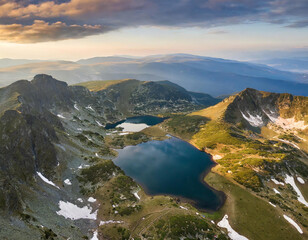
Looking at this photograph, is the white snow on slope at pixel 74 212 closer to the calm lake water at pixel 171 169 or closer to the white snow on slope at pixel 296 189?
the calm lake water at pixel 171 169

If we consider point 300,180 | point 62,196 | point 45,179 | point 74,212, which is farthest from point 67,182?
point 300,180

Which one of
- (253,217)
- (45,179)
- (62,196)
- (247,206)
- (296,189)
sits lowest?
(296,189)

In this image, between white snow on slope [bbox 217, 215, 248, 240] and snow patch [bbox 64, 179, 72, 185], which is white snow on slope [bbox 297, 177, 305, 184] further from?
snow patch [bbox 64, 179, 72, 185]

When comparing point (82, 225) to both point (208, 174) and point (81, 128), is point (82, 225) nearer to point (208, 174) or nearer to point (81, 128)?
point (208, 174)

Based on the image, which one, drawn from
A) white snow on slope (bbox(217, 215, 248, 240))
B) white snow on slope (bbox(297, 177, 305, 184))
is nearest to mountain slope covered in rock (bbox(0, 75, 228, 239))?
white snow on slope (bbox(217, 215, 248, 240))

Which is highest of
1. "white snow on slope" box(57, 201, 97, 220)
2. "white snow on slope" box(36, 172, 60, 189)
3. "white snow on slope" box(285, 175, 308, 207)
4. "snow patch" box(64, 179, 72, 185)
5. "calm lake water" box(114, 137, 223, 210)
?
"white snow on slope" box(36, 172, 60, 189)

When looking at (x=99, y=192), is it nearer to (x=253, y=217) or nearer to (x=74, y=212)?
(x=74, y=212)
